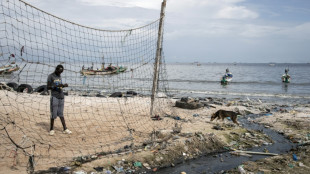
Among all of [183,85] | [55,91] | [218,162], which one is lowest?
[218,162]

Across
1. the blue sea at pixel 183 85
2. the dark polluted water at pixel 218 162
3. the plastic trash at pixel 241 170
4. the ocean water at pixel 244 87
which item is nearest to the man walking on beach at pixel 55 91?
the blue sea at pixel 183 85

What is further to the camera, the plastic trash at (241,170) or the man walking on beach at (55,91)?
the man walking on beach at (55,91)

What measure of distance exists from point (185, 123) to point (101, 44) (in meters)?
3.43

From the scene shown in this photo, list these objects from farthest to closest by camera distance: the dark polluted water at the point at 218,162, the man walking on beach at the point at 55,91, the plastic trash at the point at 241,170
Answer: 1. the man walking on beach at the point at 55,91
2. the dark polluted water at the point at 218,162
3. the plastic trash at the point at 241,170

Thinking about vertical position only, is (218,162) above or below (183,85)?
below

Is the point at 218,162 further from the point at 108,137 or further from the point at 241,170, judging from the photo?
the point at 108,137

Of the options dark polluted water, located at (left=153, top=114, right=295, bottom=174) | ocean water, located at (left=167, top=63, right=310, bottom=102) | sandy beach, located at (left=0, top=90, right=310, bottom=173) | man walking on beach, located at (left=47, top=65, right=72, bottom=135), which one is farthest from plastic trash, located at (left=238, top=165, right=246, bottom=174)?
ocean water, located at (left=167, top=63, right=310, bottom=102)

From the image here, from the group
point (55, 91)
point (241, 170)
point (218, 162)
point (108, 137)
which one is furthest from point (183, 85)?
point (241, 170)

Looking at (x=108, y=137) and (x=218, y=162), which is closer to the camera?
(x=218, y=162)

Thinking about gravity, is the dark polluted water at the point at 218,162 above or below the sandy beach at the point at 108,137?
below

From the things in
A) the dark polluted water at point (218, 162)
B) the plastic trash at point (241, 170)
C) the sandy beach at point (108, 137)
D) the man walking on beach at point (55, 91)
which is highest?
the man walking on beach at point (55, 91)

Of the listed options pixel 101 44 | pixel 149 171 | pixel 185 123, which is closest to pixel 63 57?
pixel 101 44

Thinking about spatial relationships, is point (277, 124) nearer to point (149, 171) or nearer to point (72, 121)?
point (149, 171)

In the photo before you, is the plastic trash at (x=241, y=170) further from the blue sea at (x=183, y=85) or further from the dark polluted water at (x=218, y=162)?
the blue sea at (x=183, y=85)
